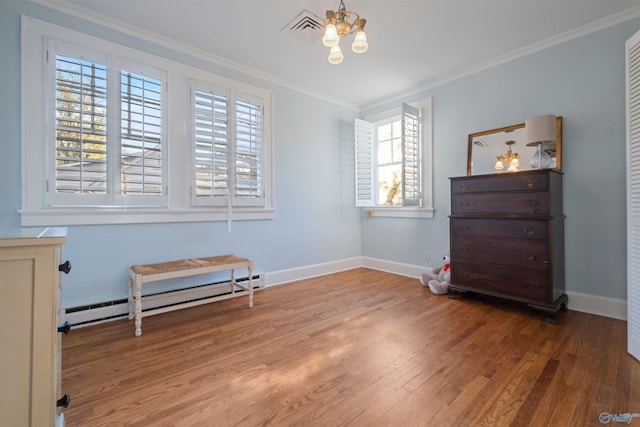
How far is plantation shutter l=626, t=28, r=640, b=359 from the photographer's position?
1.79m

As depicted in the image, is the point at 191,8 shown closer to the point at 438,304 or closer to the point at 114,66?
the point at 114,66

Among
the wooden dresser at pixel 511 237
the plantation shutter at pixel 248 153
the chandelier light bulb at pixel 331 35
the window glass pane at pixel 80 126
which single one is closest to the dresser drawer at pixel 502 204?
the wooden dresser at pixel 511 237

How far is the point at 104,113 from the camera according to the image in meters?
2.44

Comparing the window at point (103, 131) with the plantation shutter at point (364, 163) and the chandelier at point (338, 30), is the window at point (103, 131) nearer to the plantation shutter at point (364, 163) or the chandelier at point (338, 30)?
the chandelier at point (338, 30)

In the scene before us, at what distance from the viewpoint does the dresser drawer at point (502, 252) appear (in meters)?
2.44

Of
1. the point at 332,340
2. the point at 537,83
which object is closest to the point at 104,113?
the point at 332,340

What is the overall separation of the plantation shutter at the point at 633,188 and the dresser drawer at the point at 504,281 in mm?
559

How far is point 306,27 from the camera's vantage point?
253 centimetres

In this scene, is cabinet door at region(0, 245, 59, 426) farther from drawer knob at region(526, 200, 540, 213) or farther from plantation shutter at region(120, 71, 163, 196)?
drawer knob at region(526, 200, 540, 213)

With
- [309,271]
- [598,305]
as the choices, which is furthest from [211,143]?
[598,305]

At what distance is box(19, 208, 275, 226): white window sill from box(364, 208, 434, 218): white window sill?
74.7 inches

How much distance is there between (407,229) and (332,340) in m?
2.32

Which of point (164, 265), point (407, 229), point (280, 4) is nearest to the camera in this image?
point (280, 4)

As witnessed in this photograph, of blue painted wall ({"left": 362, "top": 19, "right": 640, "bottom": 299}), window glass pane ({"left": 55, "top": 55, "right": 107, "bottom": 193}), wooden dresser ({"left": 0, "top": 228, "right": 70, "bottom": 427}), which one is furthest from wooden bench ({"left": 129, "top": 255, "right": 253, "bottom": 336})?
blue painted wall ({"left": 362, "top": 19, "right": 640, "bottom": 299})
